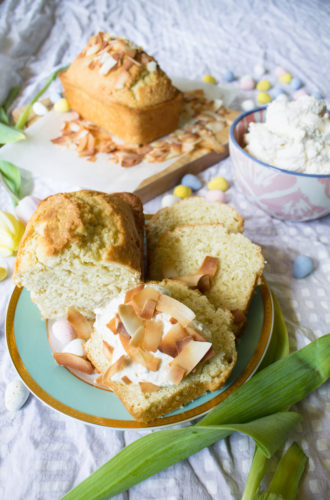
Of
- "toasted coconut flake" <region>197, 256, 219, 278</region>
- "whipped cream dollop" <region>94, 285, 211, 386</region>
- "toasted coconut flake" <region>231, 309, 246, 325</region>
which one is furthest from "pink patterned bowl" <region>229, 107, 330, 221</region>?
"whipped cream dollop" <region>94, 285, 211, 386</region>

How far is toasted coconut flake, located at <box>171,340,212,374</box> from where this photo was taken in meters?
1.45

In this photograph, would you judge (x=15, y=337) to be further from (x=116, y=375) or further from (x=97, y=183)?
(x=97, y=183)

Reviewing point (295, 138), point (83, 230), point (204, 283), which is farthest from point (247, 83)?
point (83, 230)

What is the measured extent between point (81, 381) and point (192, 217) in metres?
1.04

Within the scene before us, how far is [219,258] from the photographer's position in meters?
1.95

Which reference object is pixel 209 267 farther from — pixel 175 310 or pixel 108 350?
pixel 108 350

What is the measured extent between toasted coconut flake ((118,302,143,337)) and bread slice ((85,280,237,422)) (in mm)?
218

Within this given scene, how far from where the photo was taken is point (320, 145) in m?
2.14

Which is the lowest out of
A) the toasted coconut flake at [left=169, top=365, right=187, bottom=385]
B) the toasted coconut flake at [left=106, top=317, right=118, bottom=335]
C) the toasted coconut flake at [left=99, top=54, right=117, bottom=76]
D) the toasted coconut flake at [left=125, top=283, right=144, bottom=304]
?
the toasted coconut flake at [left=169, top=365, right=187, bottom=385]

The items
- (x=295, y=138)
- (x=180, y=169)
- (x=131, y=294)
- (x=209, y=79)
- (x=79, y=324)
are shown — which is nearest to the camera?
(x=131, y=294)

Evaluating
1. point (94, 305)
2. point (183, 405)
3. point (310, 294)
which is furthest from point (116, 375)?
point (310, 294)

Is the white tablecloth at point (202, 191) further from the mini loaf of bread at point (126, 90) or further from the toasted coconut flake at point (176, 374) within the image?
the mini loaf of bread at point (126, 90)

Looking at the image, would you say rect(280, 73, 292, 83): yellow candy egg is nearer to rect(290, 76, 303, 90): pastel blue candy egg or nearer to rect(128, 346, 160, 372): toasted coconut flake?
rect(290, 76, 303, 90): pastel blue candy egg

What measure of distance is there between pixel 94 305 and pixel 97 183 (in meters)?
1.12
